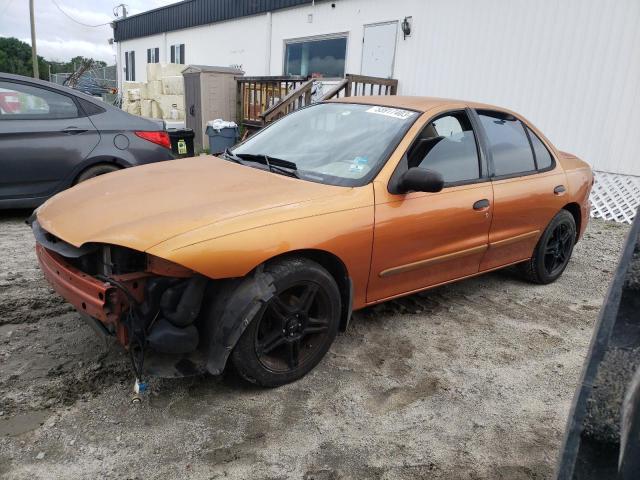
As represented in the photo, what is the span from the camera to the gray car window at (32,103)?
5012 millimetres

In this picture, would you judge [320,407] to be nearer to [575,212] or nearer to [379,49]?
[575,212]

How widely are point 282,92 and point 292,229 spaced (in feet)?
28.0

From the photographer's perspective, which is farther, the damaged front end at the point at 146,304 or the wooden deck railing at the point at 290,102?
the wooden deck railing at the point at 290,102

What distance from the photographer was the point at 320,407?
2637mm

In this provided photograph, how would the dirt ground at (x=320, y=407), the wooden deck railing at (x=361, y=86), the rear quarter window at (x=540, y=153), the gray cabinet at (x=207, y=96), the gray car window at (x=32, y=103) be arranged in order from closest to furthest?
the dirt ground at (x=320, y=407)
the rear quarter window at (x=540, y=153)
the gray car window at (x=32, y=103)
the wooden deck railing at (x=361, y=86)
the gray cabinet at (x=207, y=96)

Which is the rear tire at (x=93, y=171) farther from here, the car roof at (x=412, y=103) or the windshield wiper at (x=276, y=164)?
the car roof at (x=412, y=103)

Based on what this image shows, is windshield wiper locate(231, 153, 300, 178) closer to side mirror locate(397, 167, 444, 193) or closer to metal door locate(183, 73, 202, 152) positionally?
side mirror locate(397, 167, 444, 193)

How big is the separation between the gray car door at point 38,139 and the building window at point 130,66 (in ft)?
73.2

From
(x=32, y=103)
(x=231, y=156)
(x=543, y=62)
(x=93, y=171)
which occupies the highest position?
(x=543, y=62)

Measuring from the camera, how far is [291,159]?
3357 millimetres

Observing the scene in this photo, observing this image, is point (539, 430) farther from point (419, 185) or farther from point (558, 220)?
point (558, 220)

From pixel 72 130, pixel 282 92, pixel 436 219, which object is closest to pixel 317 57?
pixel 282 92

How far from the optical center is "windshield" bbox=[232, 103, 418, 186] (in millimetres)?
3123

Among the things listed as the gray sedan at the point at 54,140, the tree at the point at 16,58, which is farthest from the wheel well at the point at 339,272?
the tree at the point at 16,58
